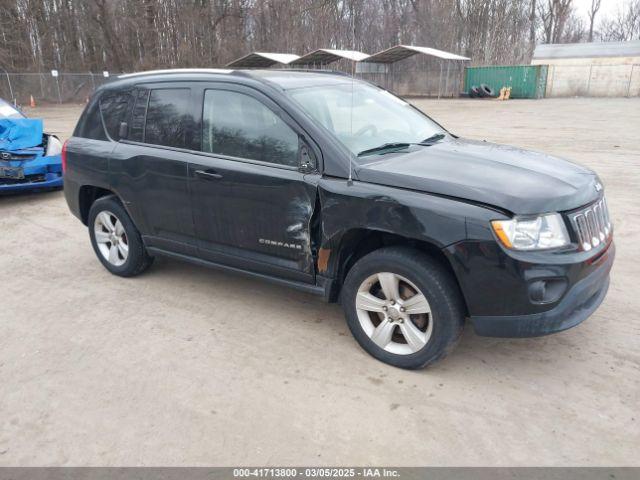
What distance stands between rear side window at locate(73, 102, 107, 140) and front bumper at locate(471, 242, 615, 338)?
12.2 ft

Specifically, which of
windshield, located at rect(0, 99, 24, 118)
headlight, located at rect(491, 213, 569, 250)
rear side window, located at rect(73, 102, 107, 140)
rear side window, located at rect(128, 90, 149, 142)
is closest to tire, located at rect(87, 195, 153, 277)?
rear side window, located at rect(73, 102, 107, 140)

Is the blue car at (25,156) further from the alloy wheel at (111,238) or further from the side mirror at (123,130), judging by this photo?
the side mirror at (123,130)

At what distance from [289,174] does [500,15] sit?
53156 millimetres

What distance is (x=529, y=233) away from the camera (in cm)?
291

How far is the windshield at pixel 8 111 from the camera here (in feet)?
28.0

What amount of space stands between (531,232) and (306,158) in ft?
4.91

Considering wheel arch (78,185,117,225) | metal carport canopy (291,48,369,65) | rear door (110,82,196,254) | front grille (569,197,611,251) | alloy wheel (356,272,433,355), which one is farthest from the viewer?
metal carport canopy (291,48,369,65)

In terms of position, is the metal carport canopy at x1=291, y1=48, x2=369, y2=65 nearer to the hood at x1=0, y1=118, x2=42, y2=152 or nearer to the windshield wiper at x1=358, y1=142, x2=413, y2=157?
the hood at x1=0, y1=118, x2=42, y2=152

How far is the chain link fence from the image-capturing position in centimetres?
3119

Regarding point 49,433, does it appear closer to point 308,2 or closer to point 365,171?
point 365,171

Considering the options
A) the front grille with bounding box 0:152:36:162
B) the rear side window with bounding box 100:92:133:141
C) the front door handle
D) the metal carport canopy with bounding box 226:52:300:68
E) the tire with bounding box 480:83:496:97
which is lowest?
the tire with bounding box 480:83:496:97

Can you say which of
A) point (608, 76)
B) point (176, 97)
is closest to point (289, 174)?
point (176, 97)

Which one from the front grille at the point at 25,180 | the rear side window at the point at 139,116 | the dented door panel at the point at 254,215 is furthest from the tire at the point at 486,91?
the dented door panel at the point at 254,215

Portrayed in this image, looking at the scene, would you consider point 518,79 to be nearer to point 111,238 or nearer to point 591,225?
point 111,238
